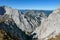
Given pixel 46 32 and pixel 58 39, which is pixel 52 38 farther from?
pixel 46 32

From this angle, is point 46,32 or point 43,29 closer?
point 46,32

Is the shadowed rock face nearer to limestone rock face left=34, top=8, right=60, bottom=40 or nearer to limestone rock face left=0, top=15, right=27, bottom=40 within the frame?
limestone rock face left=0, top=15, right=27, bottom=40

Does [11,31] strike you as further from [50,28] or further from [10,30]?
[50,28]

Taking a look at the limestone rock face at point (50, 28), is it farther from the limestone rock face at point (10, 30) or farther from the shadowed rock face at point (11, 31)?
the limestone rock face at point (10, 30)

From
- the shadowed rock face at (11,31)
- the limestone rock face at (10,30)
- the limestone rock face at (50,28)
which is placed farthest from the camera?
the limestone rock face at (50,28)

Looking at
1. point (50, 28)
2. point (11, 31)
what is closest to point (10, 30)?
A: point (11, 31)

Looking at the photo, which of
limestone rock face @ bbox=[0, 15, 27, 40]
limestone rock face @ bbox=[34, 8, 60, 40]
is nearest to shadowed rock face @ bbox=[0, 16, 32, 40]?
limestone rock face @ bbox=[0, 15, 27, 40]

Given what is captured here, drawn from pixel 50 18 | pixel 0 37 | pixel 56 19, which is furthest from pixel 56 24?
pixel 0 37

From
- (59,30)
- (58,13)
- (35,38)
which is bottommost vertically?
(35,38)

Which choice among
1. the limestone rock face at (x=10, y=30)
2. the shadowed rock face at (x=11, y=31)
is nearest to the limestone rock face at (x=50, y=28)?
the shadowed rock face at (x=11, y=31)

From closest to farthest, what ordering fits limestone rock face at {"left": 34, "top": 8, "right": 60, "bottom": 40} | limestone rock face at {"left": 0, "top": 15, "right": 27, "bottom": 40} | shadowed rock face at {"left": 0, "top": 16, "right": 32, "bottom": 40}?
shadowed rock face at {"left": 0, "top": 16, "right": 32, "bottom": 40}
limestone rock face at {"left": 0, "top": 15, "right": 27, "bottom": 40}
limestone rock face at {"left": 34, "top": 8, "right": 60, "bottom": 40}

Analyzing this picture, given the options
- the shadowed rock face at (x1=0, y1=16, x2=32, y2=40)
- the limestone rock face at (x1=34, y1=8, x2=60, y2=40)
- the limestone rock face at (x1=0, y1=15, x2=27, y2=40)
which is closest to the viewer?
the shadowed rock face at (x1=0, y1=16, x2=32, y2=40)
